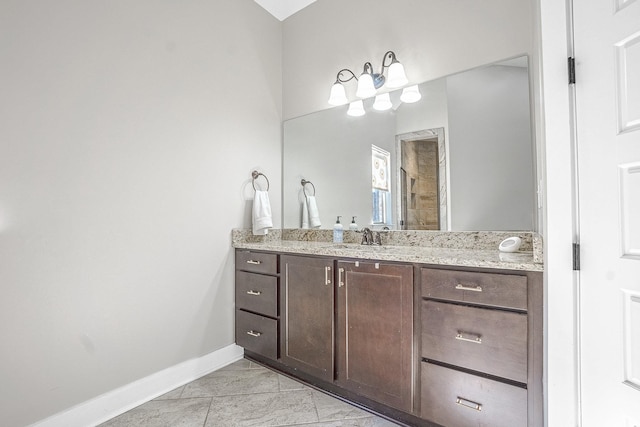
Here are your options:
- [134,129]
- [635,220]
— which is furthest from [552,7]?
[134,129]

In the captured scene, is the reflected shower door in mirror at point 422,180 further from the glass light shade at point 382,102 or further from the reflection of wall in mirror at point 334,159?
the glass light shade at point 382,102

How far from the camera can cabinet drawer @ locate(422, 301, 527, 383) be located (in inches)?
49.1

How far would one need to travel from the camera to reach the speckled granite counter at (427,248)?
4.38ft

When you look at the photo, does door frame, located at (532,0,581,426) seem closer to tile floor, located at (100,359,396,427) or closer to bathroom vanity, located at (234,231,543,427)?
bathroom vanity, located at (234,231,543,427)

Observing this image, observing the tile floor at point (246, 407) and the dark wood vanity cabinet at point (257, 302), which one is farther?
the dark wood vanity cabinet at point (257, 302)

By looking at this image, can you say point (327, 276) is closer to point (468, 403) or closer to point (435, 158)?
point (468, 403)

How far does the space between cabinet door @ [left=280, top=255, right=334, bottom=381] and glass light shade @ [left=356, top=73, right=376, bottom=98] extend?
131 cm

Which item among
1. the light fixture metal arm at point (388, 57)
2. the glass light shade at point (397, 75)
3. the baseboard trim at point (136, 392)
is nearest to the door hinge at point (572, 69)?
the glass light shade at point (397, 75)

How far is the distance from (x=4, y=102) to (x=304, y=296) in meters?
1.77

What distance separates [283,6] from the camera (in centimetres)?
275

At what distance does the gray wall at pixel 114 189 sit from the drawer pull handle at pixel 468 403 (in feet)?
5.45

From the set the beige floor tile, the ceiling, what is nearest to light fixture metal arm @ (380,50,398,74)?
the ceiling

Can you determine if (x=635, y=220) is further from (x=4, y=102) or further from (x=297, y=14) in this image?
(x=297, y=14)

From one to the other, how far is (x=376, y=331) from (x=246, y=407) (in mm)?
892
